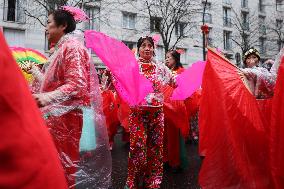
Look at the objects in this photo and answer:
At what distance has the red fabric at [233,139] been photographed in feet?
10.5

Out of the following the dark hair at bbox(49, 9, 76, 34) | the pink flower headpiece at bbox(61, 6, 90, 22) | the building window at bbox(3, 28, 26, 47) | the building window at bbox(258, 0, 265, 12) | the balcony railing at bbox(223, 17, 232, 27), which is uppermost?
the building window at bbox(258, 0, 265, 12)

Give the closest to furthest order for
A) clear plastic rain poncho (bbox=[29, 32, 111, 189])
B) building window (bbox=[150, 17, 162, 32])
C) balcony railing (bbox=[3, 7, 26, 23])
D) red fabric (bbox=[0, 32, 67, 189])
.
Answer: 1. red fabric (bbox=[0, 32, 67, 189])
2. clear plastic rain poncho (bbox=[29, 32, 111, 189])
3. building window (bbox=[150, 17, 162, 32])
4. balcony railing (bbox=[3, 7, 26, 23])

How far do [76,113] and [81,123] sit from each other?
0.28 ft

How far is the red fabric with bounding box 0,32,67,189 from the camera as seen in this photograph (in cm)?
80

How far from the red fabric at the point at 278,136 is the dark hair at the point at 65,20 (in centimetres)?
167

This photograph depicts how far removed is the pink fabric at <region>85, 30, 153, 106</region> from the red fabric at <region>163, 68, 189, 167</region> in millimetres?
1427

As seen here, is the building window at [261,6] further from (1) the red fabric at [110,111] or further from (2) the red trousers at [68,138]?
(2) the red trousers at [68,138]

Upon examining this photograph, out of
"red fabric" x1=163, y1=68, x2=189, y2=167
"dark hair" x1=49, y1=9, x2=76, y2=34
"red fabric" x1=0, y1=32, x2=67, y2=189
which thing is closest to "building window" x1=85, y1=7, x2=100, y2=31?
"red fabric" x1=163, y1=68, x2=189, y2=167

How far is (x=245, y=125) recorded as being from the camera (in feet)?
10.8

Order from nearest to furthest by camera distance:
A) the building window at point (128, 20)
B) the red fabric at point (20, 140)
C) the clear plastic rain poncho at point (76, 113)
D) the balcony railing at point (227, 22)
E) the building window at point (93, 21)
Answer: the red fabric at point (20, 140), the clear plastic rain poncho at point (76, 113), the building window at point (93, 21), the building window at point (128, 20), the balcony railing at point (227, 22)

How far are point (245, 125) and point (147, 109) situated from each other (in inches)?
38.3

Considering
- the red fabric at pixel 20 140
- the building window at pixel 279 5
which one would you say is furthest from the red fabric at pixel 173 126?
the building window at pixel 279 5

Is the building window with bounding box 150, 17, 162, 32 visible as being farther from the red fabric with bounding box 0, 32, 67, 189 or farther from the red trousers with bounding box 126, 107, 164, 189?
the red fabric with bounding box 0, 32, 67, 189

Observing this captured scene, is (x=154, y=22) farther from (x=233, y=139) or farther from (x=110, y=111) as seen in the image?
(x=233, y=139)
